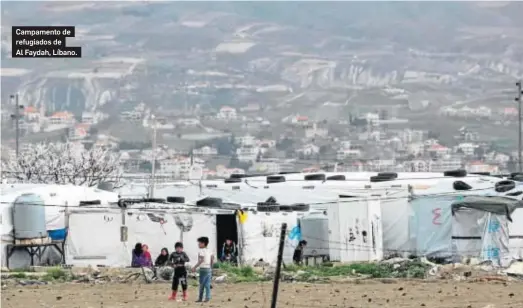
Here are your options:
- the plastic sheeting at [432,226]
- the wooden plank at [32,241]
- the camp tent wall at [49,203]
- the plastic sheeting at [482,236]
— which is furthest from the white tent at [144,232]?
the plastic sheeting at [482,236]

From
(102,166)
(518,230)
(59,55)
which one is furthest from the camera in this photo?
(102,166)

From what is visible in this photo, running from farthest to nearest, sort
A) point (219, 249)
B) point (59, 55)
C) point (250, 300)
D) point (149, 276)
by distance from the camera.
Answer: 1. point (219, 249)
2. point (149, 276)
3. point (250, 300)
4. point (59, 55)

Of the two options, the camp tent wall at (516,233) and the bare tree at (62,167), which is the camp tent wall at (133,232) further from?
the bare tree at (62,167)

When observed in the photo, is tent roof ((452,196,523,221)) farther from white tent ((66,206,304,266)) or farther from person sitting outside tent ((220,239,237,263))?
person sitting outside tent ((220,239,237,263))

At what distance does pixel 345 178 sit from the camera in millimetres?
47750

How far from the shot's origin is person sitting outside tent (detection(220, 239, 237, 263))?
125 ft

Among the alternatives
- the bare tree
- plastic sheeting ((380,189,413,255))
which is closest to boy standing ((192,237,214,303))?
plastic sheeting ((380,189,413,255))

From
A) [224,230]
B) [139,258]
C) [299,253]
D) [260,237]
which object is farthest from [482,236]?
[139,258]

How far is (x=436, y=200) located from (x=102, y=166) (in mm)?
42913

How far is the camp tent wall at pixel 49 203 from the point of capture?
129 ft

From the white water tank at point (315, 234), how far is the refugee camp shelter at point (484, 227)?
4286 millimetres

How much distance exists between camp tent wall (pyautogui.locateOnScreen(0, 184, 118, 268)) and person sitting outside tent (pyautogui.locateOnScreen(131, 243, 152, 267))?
3218 millimetres

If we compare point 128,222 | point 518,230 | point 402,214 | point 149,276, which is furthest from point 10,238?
point 518,230

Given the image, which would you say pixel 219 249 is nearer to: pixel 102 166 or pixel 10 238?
pixel 10 238
